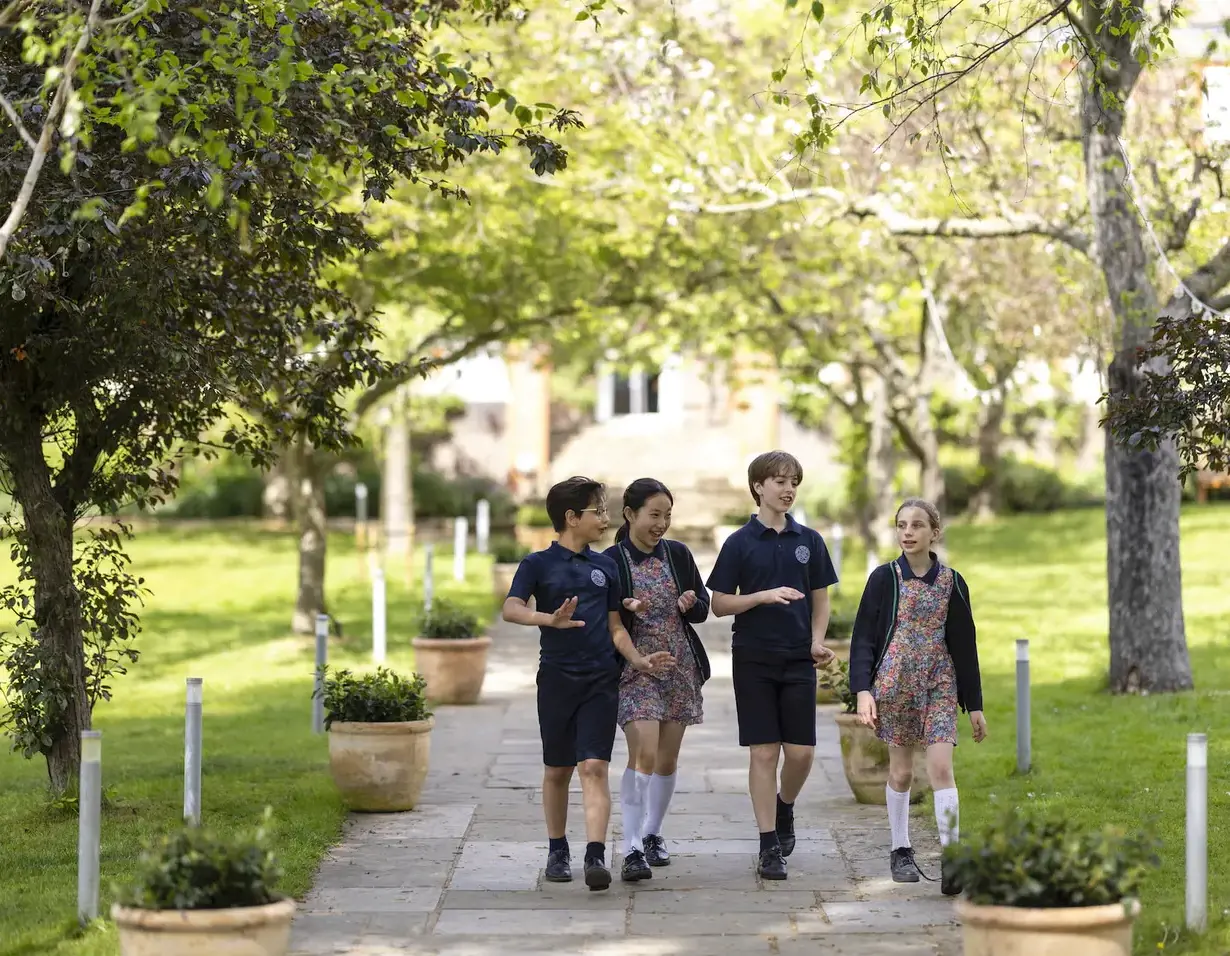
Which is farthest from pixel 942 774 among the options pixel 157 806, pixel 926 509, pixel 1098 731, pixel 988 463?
pixel 988 463

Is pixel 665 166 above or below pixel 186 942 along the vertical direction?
above

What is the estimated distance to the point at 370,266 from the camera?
20.3 meters

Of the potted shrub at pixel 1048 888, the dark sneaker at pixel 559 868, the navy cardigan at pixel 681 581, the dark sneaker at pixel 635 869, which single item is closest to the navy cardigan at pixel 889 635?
→ the navy cardigan at pixel 681 581

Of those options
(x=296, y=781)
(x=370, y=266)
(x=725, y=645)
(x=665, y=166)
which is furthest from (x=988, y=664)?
(x=296, y=781)

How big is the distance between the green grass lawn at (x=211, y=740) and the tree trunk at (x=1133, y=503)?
6551 millimetres

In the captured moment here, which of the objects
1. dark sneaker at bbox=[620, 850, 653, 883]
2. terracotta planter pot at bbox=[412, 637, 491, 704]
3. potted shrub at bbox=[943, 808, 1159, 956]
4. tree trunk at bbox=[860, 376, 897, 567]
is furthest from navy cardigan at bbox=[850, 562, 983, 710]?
tree trunk at bbox=[860, 376, 897, 567]

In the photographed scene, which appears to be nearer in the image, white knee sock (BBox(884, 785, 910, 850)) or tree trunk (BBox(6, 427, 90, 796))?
white knee sock (BBox(884, 785, 910, 850))

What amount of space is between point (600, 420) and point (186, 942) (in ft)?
142

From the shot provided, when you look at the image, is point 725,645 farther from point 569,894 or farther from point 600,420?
point 600,420

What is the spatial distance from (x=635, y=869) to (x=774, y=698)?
0.98 m

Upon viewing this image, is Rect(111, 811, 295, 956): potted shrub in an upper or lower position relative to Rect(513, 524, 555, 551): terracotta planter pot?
lower

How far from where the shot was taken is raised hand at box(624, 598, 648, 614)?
796cm

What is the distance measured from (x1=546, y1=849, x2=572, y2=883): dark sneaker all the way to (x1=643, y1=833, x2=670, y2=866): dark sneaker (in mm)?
481

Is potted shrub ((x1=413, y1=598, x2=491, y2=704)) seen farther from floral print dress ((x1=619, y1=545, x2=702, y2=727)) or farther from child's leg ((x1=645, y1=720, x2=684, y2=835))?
floral print dress ((x1=619, y1=545, x2=702, y2=727))
